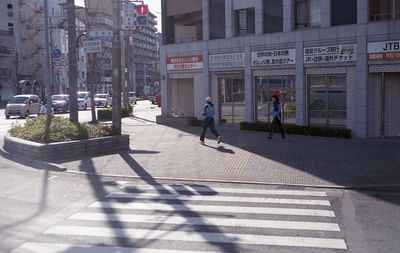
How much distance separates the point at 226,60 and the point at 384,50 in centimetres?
808

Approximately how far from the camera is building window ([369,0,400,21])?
20.0 metres

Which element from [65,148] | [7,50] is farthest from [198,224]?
[7,50]

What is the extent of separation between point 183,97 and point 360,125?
11.9 meters

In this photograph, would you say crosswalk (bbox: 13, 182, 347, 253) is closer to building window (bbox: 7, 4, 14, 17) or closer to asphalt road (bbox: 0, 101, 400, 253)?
asphalt road (bbox: 0, 101, 400, 253)

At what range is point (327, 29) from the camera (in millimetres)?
21047

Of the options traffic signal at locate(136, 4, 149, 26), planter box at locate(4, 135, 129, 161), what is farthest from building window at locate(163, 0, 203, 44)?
planter box at locate(4, 135, 129, 161)

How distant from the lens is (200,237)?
7254 millimetres

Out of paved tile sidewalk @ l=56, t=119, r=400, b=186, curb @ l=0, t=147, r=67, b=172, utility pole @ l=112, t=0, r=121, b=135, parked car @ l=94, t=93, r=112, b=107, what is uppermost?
utility pole @ l=112, t=0, r=121, b=135

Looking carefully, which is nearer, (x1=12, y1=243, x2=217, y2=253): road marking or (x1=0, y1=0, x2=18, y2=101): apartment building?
(x1=12, y1=243, x2=217, y2=253): road marking

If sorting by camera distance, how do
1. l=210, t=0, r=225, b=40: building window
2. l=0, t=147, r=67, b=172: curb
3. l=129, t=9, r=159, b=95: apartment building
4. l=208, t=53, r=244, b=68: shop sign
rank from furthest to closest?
l=129, t=9, r=159, b=95: apartment building
l=210, t=0, r=225, b=40: building window
l=208, t=53, r=244, b=68: shop sign
l=0, t=147, r=67, b=172: curb

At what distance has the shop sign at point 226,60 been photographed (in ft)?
80.9

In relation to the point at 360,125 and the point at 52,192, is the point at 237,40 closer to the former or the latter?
the point at 360,125

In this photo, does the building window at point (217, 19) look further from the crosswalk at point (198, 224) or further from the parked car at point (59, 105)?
the parked car at point (59, 105)

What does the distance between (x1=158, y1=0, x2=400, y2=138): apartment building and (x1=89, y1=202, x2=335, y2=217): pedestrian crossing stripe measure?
40.8ft
